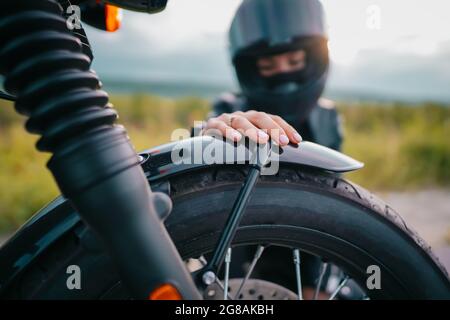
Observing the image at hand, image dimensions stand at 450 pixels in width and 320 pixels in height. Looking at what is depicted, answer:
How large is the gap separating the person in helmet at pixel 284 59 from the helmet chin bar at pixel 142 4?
1.02 meters

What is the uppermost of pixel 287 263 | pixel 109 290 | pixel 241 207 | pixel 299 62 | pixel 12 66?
pixel 12 66

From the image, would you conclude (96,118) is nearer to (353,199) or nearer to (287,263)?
(353,199)

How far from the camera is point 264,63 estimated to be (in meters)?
1.78

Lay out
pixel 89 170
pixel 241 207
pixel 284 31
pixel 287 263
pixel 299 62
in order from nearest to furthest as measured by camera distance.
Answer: pixel 89 170
pixel 241 207
pixel 287 263
pixel 284 31
pixel 299 62

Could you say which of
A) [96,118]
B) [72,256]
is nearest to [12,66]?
[96,118]

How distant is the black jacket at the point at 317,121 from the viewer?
1.84 meters

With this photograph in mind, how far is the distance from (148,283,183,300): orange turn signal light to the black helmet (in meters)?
1.36

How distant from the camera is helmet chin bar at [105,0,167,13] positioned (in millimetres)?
595

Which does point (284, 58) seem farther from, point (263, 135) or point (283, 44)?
point (263, 135)

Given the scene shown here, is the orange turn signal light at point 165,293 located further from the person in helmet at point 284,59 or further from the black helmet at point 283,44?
the black helmet at point 283,44

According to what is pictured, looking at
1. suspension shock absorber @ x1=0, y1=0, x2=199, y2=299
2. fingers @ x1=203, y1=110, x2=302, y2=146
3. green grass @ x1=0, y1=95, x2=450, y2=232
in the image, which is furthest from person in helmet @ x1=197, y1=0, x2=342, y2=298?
green grass @ x1=0, y1=95, x2=450, y2=232

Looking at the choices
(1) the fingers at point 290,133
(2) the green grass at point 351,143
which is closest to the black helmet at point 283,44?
(1) the fingers at point 290,133

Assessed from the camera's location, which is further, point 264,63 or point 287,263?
point 264,63

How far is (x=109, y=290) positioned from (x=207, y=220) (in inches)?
7.2
